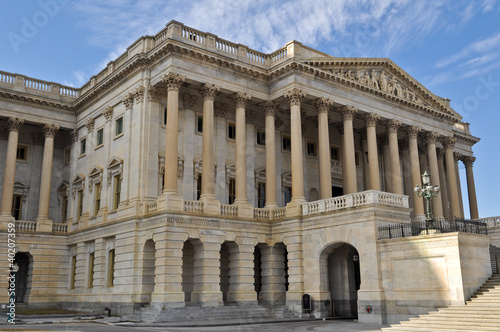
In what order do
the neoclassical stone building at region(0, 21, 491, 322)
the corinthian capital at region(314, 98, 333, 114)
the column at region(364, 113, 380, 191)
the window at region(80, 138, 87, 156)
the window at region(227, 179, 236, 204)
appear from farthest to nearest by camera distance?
the window at region(80, 138, 87, 156), the column at region(364, 113, 380, 191), the window at region(227, 179, 236, 204), the corinthian capital at region(314, 98, 333, 114), the neoclassical stone building at region(0, 21, 491, 322)

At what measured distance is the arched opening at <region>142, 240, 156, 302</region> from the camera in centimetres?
3591

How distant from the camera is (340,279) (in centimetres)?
3675

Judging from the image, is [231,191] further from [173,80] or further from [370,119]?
[370,119]

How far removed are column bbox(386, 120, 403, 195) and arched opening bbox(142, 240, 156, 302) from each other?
893 inches

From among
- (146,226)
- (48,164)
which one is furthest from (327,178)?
(48,164)

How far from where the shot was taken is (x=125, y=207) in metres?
39.0

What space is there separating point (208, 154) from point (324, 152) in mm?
9775

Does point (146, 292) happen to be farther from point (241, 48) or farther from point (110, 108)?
point (241, 48)

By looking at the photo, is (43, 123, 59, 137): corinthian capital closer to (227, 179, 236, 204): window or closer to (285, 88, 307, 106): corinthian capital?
(227, 179, 236, 204): window

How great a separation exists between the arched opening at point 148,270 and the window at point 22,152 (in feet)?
→ 65.4

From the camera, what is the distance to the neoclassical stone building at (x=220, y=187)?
1324 inches

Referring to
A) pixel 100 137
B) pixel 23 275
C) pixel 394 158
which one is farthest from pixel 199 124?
pixel 23 275

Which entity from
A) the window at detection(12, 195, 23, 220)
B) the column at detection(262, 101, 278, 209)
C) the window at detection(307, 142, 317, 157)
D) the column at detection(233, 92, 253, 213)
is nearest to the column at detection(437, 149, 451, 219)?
the window at detection(307, 142, 317, 157)

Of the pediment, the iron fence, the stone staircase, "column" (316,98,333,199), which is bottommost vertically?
the stone staircase
